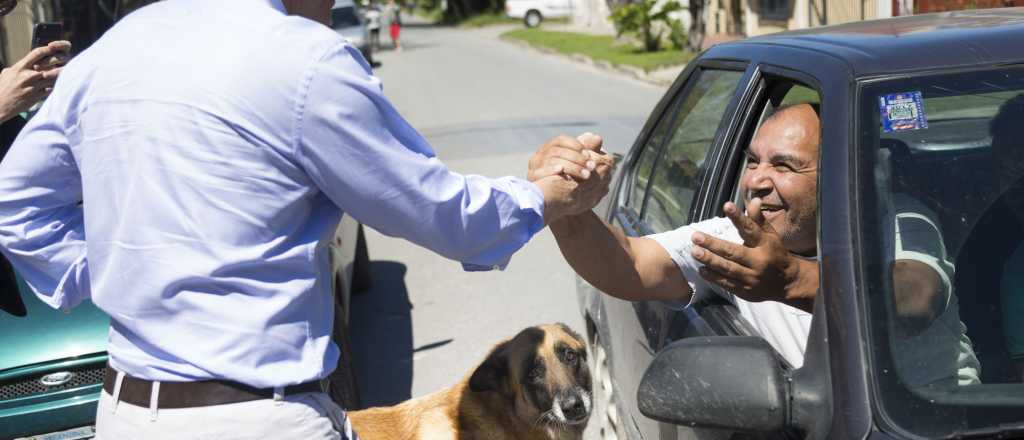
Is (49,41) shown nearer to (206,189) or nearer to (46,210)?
(46,210)

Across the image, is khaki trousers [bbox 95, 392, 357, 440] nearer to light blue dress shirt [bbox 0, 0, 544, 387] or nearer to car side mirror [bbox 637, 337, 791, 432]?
light blue dress shirt [bbox 0, 0, 544, 387]

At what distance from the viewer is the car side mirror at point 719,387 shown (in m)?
2.05

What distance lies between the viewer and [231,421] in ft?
6.65

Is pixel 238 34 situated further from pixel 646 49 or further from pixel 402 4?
pixel 402 4

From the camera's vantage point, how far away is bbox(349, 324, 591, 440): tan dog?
338 centimetres

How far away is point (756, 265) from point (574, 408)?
3.42ft

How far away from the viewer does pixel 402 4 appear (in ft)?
314

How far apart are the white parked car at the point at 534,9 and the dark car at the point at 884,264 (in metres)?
50.7

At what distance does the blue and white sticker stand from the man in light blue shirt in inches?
30.6

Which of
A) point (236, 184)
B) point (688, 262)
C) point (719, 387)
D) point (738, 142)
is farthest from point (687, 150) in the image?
point (236, 184)

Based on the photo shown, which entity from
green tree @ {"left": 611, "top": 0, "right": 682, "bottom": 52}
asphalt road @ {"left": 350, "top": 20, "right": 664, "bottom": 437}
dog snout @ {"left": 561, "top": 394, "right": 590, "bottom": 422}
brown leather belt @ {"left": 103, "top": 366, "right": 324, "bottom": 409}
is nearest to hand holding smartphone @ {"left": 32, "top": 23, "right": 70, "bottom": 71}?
brown leather belt @ {"left": 103, "top": 366, "right": 324, "bottom": 409}

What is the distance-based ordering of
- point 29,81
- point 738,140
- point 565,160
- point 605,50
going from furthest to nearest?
point 605,50
point 738,140
point 29,81
point 565,160

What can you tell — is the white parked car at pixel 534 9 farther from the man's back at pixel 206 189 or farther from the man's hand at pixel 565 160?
the man's back at pixel 206 189

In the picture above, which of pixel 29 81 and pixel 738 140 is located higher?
pixel 29 81
